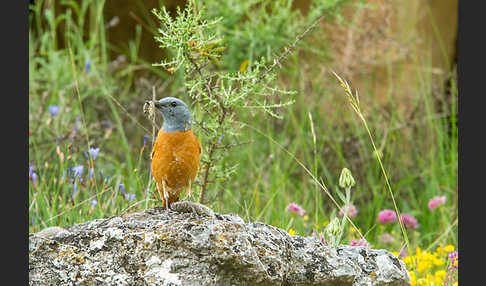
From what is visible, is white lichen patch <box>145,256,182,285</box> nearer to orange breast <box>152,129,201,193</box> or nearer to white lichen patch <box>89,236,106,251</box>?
white lichen patch <box>89,236,106,251</box>

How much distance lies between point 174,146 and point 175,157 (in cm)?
4

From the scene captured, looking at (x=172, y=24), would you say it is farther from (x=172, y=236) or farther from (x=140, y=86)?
(x=140, y=86)

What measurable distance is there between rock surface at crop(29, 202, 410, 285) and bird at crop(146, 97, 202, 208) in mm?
159

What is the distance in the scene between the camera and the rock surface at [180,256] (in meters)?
2.02

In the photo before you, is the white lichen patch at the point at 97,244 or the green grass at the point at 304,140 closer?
the white lichen patch at the point at 97,244

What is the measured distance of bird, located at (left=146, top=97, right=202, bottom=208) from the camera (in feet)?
7.32

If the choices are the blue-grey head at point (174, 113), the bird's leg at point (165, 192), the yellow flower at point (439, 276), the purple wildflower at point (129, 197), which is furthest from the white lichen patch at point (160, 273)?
the yellow flower at point (439, 276)

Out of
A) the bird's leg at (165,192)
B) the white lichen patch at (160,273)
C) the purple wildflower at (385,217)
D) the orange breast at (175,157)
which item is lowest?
the purple wildflower at (385,217)

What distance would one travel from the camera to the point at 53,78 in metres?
5.38

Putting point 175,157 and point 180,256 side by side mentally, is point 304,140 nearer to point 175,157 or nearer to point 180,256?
point 175,157

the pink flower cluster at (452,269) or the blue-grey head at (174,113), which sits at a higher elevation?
the blue-grey head at (174,113)

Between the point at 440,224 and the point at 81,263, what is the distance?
3.44 meters

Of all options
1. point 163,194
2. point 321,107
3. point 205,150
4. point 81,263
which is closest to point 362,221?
point 321,107

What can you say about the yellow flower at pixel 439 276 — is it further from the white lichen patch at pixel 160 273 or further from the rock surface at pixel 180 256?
the white lichen patch at pixel 160 273
